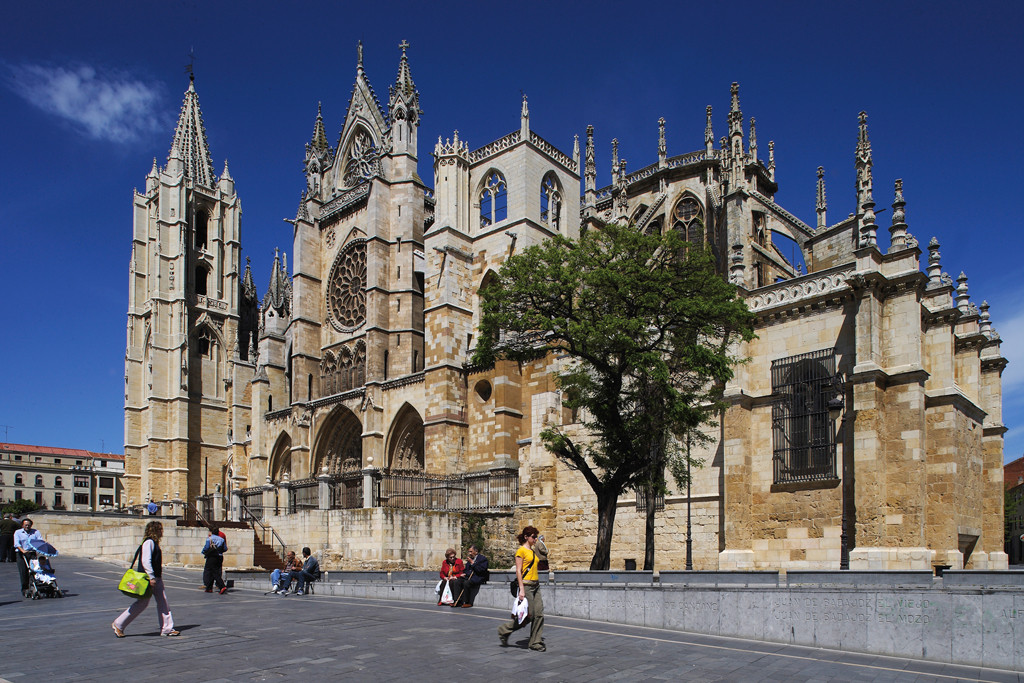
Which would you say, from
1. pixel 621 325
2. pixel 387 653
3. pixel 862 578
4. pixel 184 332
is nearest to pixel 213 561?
pixel 387 653

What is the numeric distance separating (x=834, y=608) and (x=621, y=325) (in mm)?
8085

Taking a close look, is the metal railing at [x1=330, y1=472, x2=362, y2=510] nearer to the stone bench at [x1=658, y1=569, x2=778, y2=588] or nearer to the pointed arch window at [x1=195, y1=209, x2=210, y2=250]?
the stone bench at [x1=658, y1=569, x2=778, y2=588]

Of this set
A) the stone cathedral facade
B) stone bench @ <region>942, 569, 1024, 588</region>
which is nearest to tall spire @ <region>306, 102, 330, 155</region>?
the stone cathedral facade

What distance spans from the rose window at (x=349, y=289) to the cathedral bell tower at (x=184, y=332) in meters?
12.7

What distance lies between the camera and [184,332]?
52781mm

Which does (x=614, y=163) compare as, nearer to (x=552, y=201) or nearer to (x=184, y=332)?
(x=552, y=201)

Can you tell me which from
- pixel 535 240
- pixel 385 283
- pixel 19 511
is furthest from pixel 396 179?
pixel 19 511

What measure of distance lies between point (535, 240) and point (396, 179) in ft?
28.5

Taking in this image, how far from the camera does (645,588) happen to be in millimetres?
11758

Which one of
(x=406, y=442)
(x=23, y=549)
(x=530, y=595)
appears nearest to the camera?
(x=530, y=595)

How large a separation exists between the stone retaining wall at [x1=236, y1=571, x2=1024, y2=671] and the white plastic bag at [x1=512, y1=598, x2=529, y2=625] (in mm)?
3380

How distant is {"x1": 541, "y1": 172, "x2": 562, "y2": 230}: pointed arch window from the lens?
3678cm

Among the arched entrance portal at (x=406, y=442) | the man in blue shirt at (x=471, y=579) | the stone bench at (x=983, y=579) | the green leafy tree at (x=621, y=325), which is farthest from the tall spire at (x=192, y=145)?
the stone bench at (x=983, y=579)

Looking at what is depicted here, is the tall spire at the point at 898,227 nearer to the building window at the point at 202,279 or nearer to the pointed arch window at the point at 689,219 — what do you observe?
the pointed arch window at the point at 689,219
